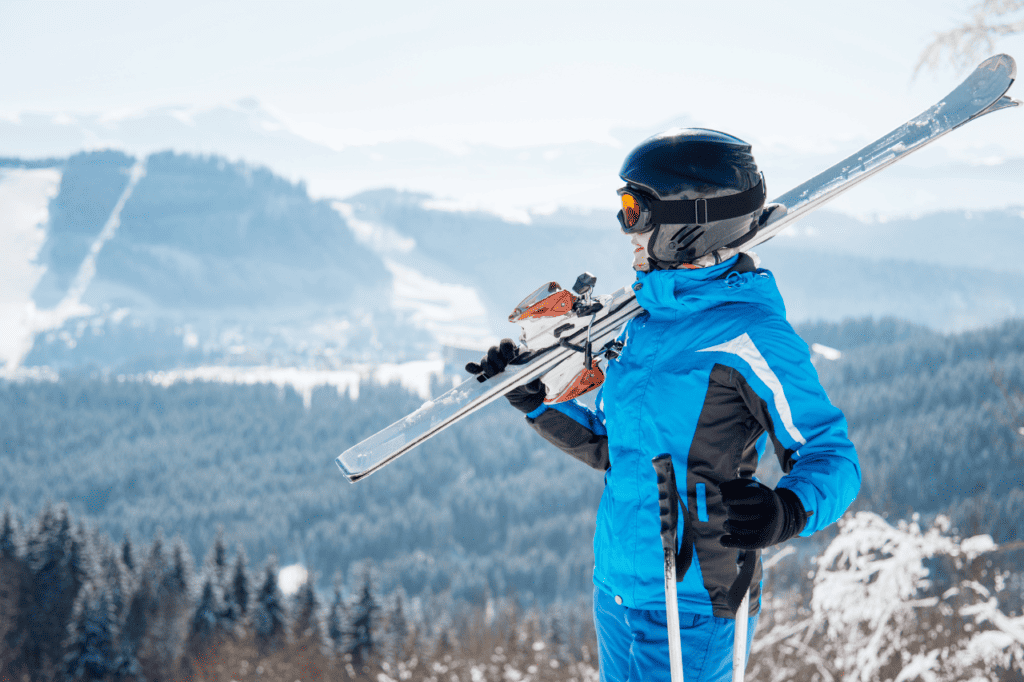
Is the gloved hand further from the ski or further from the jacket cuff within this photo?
the jacket cuff

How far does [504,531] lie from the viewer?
145 m

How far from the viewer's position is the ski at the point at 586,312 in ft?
9.20

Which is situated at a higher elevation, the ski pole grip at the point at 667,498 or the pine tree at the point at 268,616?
the ski pole grip at the point at 667,498

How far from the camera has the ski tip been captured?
2805mm

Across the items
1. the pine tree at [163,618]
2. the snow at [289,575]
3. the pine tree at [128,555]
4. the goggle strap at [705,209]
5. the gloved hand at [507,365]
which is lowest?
the snow at [289,575]

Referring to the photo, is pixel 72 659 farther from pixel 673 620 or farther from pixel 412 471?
pixel 412 471

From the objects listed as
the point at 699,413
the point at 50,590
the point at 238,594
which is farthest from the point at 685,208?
the point at 50,590

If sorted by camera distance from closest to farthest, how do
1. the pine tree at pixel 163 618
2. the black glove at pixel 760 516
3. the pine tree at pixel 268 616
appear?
the black glove at pixel 760 516
the pine tree at pixel 268 616
the pine tree at pixel 163 618

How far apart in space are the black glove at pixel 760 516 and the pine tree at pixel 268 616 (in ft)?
145

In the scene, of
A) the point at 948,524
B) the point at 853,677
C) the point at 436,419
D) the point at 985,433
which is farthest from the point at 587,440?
the point at 985,433

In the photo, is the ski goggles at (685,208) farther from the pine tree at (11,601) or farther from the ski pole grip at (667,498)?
the pine tree at (11,601)

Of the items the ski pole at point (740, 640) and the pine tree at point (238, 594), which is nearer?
the ski pole at point (740, 640)

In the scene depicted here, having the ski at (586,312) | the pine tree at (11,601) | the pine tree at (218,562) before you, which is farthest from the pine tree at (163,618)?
the ski at (586,312)

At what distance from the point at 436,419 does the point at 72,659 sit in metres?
51.8
